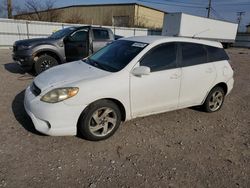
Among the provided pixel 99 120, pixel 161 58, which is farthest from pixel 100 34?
pixel 99 120

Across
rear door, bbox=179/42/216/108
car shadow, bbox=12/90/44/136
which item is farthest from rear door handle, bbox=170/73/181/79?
car shadow, bbox=12/90/44/136

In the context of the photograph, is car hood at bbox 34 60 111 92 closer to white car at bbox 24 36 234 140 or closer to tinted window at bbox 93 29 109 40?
white car at bbox 24 36 234 140

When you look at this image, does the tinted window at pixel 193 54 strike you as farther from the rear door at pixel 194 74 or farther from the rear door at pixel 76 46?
the rear door at pixel 76 46

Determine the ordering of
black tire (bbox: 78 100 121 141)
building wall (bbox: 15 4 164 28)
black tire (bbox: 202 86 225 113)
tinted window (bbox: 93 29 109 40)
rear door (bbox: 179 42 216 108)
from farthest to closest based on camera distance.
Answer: building wall (bbox: 15 4 164 28) < tinted window (bbox: 93 29 109 40) < black tire (bbox: 202 86 225 113) < rear door (bbox: 179 42 216 108) < black tire (bbox: 78 100 121 141)

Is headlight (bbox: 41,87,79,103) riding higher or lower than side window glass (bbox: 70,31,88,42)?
lower

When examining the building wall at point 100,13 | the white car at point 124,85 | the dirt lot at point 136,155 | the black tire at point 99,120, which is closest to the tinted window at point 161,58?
the white car at point 124,85

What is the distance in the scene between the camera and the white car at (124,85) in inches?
128

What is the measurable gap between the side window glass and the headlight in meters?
4.89

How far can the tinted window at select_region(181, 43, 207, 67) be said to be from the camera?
170 inches

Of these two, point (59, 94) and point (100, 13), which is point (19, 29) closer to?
point (59, 94)

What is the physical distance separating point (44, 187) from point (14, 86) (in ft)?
14.5

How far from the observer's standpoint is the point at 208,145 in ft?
12.0

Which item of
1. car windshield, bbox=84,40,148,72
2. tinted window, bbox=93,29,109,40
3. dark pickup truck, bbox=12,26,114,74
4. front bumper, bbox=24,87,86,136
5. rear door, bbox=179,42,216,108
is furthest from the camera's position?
tinted window, bbox=93,29,109,40

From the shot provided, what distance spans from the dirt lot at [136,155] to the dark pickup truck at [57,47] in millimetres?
2846
